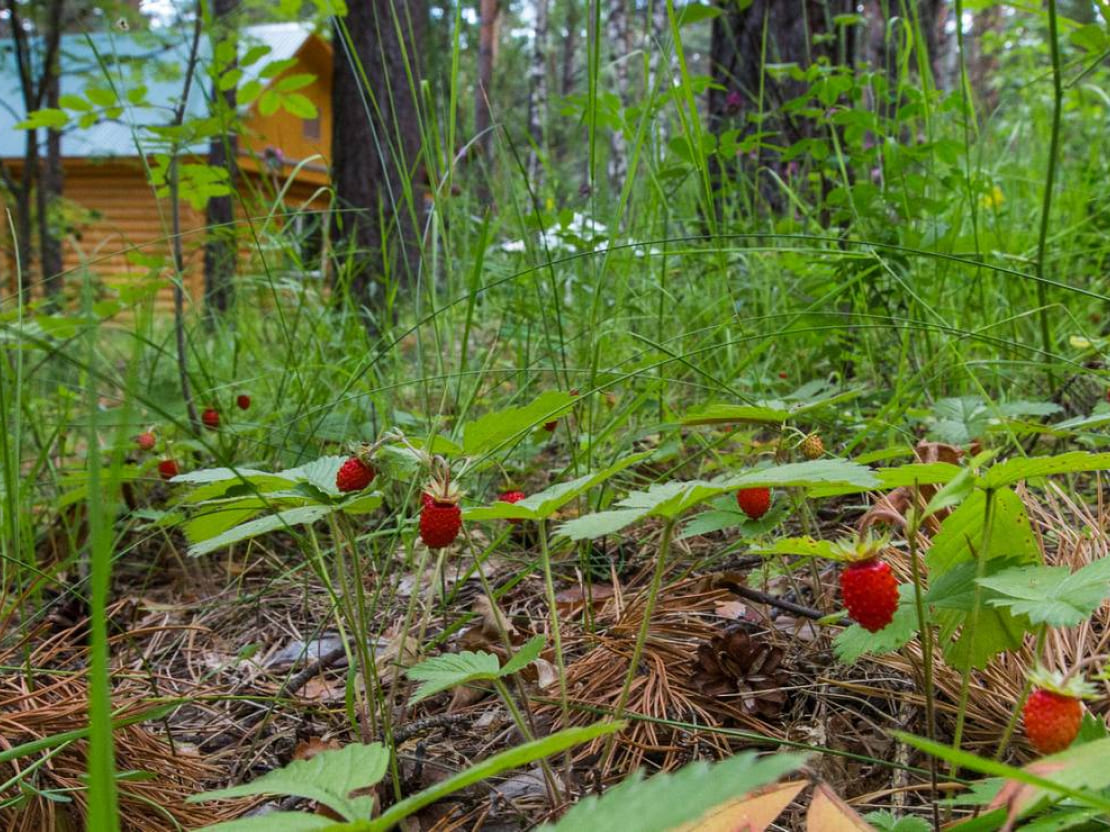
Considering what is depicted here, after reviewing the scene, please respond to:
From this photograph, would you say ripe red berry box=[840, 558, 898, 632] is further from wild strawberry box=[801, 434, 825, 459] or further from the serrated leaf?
wild strawberry box=[801, 434, 825, 459]

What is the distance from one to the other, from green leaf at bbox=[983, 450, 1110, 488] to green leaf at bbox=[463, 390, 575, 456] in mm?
388

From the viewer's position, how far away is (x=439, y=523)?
2.45ft

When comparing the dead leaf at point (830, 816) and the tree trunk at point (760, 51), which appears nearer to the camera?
the dead leaf at point (830, 816)

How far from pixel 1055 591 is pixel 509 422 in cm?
49

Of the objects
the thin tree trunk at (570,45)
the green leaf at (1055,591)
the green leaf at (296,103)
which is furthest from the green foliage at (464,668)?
the thin tree trunk at (570,45)

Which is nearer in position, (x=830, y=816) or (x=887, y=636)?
(x=830, y=816)

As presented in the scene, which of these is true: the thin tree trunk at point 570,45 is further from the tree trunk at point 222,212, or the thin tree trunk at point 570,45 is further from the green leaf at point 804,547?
the green leaf at point 804,547

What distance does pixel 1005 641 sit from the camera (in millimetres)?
721

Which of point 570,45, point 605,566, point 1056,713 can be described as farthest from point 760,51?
point 570,45

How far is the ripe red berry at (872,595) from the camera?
624 mm

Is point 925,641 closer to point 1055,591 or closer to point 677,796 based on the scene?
point 1055,591

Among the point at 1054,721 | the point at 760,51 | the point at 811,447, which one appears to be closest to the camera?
the point at 1054,721

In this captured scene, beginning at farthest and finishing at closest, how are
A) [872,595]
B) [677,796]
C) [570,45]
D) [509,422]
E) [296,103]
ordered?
[570,45] < [296,103] < [509,422] < [872,595] < [677,796]

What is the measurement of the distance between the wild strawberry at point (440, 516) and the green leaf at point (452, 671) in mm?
100
